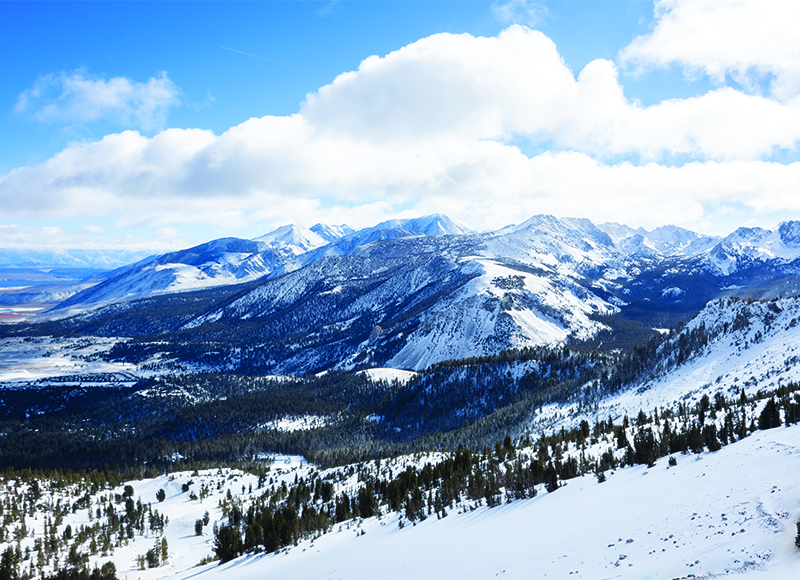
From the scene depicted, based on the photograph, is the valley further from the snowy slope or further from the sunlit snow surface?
the snowy slope

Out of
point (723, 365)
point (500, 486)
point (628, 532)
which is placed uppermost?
point (628, 532)

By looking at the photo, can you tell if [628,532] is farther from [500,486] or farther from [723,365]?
[723,365]

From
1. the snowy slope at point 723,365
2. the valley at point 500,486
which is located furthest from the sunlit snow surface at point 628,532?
the snowy slope at point 723,365

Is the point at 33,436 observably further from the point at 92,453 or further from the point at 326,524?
the point at 326,524

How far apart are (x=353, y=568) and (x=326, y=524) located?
23.0 metres

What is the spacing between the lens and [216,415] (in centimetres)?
19050

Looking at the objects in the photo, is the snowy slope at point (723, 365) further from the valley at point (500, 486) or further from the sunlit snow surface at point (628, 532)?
the sunlit snow surface at point (628, 532)

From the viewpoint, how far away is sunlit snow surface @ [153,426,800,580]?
14.3m

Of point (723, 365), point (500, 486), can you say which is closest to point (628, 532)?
point (500, 486)

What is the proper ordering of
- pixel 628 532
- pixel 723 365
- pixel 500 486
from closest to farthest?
1. pixel 628 532
2. pixel 500 486
3. pixel 723 365

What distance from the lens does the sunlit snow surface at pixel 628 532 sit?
46.9ft

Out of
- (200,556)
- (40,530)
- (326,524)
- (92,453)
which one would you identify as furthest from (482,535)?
(92,453)

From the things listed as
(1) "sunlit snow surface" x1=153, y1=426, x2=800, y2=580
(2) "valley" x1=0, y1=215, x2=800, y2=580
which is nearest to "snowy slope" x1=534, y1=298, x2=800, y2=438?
(2) "valley" x1=0, y1=215, x2=800, y2=580

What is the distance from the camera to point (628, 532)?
18516 mm
